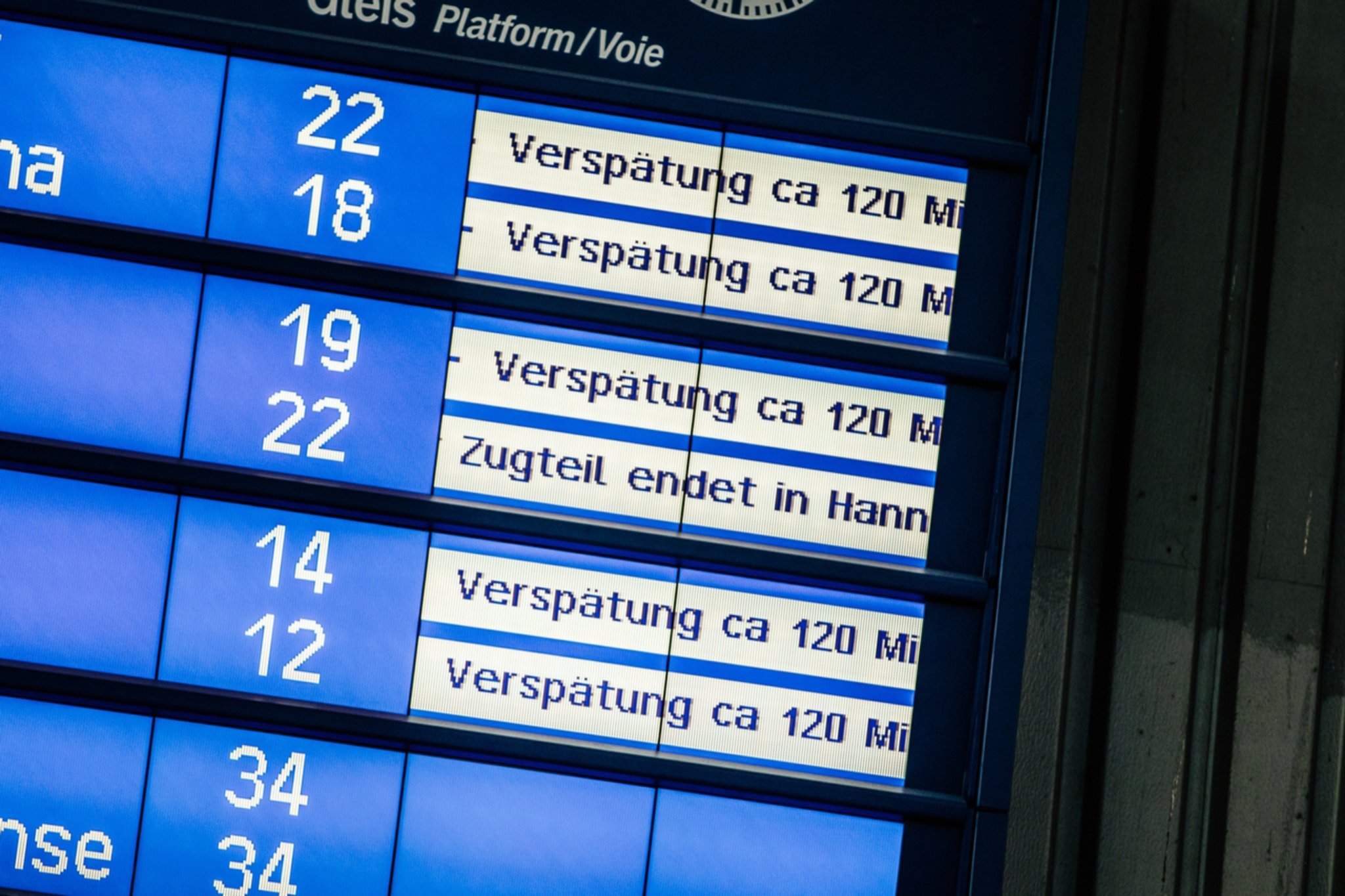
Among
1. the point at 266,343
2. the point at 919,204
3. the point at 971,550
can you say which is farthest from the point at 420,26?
the point at 971,550

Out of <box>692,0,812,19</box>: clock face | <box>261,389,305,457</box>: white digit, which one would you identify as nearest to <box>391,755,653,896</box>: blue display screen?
<box>261,389,305,457</box>: white digit

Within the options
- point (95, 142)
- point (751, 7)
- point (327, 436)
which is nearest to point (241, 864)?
point (327, 436)

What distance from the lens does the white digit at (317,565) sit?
1.92 metres

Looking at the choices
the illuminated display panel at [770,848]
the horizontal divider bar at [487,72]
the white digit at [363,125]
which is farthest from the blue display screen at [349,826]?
the horizontal divider bar at [487,72]

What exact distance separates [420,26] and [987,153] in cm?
99

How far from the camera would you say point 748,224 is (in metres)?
1.97

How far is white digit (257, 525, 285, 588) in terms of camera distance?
192 centimetres

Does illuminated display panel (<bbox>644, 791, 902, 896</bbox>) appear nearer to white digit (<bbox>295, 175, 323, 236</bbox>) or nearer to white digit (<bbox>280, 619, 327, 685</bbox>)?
white digit (<bbox>280, 619, 327, 685</bbox>)

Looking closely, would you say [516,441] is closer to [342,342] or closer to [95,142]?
[342,342]

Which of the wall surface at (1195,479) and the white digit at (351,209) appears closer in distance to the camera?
the white digit at (351,209)

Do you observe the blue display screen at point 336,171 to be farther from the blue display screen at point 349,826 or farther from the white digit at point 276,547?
the blue display screen at point 349,826

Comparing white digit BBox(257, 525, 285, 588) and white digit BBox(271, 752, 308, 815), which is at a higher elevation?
white digit BBox(257, 525, 285, 588)

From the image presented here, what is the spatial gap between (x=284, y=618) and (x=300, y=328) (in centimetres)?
48

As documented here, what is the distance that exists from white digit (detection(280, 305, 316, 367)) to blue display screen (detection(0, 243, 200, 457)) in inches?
6.1
